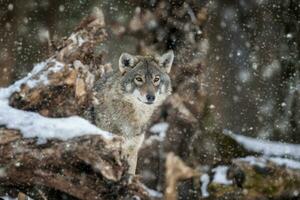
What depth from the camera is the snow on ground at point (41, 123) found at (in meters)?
5.89

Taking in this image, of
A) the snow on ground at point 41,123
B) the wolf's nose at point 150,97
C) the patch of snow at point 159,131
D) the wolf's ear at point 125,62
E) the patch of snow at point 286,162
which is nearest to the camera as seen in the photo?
the snow on ground at point 41,123

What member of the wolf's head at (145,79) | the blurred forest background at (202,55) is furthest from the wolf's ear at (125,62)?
the blurred forest background at (202,55)

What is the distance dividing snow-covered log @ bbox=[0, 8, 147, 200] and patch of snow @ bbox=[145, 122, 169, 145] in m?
2.04

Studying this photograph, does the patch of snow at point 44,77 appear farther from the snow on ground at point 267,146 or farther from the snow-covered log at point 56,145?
the snow on ground at point 267,146

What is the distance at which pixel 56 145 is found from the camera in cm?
585

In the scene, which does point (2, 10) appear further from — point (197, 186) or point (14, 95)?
point (197, 186)

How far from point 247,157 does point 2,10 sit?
16.5 ft

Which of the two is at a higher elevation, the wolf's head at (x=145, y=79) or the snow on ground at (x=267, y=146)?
the snow on ground at (x=267, y=146)

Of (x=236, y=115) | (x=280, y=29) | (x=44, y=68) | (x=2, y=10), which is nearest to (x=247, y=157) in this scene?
(x=236, y=115)

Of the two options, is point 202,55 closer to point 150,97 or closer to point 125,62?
point 125,62

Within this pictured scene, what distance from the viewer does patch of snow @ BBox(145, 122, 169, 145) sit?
27.4 ft

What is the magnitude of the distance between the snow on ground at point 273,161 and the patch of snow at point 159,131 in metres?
1.33

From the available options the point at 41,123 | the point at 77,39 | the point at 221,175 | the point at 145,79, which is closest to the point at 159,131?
the point at 221,175

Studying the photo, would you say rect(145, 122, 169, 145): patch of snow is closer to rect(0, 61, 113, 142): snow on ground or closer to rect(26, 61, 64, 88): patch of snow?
rect(0, 61, 113, 142): snow on ground
